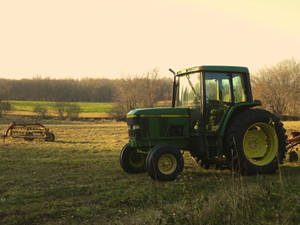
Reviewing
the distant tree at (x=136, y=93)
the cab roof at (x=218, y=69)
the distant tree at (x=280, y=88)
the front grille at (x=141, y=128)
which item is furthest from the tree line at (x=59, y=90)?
the front grille at (x=141, y=128)

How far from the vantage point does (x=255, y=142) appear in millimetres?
7426

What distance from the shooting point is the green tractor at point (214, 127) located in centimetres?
698

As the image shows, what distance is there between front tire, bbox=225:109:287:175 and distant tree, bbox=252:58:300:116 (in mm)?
34452

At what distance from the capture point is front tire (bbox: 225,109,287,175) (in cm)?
694

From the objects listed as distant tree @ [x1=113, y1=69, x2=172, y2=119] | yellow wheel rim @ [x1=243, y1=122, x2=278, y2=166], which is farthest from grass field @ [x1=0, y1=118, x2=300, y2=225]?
distant tree @ [x1=113, y1=69, x2=172, y2=119]

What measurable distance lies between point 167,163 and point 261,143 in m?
2.32

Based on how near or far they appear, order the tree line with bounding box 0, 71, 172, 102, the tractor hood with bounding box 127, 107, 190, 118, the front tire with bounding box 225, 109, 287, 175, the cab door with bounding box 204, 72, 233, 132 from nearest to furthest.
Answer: the front tire with bounding box 225, 109, 287, 175, the tractor hood with bounding box 127, 107, 190, 118, the cab door with bounding box 204, 72, 233, 132, the tree line with bounding box 0, 71, 172, 102

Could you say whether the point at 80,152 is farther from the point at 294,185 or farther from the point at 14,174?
the point at 294,185

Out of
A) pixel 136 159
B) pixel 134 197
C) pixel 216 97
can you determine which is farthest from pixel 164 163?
pixel 216 97

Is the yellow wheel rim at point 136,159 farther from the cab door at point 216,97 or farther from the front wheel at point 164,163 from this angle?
the cab door at point 216,97

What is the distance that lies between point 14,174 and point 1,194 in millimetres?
1949

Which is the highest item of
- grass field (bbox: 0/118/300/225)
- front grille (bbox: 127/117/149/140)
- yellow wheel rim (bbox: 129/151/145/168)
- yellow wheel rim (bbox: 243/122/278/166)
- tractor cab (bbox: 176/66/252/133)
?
tractor cab (bbox: 176/66/252/133)

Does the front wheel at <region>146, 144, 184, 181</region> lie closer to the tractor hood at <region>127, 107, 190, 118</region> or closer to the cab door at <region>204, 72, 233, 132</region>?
the tractor hood at <region>127, 107, 190, 118</region>

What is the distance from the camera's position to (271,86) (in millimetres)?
42906
